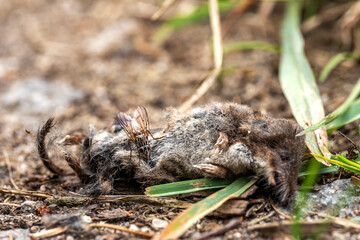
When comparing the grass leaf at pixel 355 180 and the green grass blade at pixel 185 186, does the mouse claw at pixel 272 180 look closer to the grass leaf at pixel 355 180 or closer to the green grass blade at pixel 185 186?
the green grass blade at pixel 185 186

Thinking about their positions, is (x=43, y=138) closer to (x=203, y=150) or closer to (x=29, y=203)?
(x=29, y=203)

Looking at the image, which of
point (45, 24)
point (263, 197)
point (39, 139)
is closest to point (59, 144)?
point (39, 139)

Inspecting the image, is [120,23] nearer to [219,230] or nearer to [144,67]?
[144,67]

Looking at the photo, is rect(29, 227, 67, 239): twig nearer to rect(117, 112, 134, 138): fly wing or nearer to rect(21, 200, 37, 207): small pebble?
rect(21, 200, 37, 207): small pebble

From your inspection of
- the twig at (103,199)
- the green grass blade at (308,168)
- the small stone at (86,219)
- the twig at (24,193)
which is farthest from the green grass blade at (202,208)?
the twig at (24,193)

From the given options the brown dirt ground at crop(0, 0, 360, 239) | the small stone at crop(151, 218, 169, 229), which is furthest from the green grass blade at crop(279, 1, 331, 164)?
the small stone at crop(151, 218, 169, 229)
